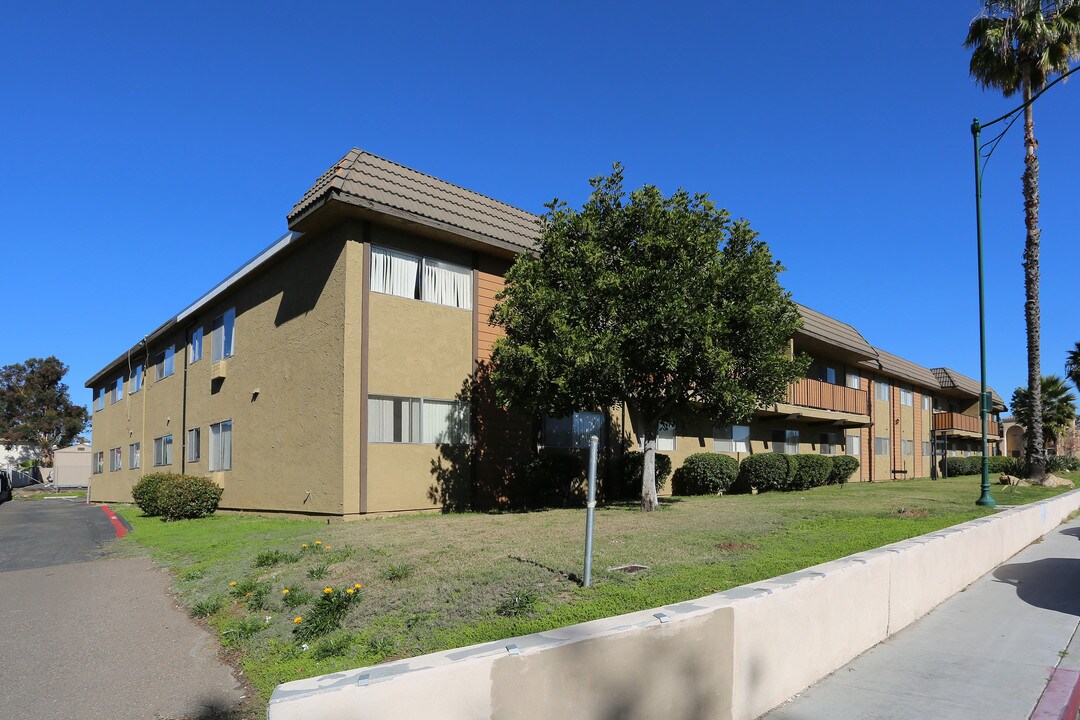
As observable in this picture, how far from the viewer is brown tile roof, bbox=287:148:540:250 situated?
13828mm

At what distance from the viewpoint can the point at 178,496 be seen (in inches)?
651

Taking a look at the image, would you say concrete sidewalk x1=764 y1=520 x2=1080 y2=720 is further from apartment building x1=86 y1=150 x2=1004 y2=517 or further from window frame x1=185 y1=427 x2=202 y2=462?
window frame x1=185 y1=427 x2=202 y2=462

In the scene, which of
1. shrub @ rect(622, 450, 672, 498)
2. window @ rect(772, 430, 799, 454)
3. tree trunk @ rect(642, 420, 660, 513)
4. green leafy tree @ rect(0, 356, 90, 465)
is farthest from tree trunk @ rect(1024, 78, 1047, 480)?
green leafy tree @ rect(0, 356, 90, 465)

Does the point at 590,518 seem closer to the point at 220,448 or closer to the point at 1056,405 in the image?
the point at 220,448

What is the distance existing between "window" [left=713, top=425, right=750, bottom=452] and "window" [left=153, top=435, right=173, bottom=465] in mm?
17413

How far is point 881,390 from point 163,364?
31.0 meters

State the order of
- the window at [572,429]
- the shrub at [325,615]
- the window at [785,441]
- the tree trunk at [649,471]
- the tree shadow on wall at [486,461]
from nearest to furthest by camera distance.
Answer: the shrub at [325,615] < the tree trunk at [649,471] < the tree shadow on wall at [486,461] < the window at [572,429] < the window at [785,441]

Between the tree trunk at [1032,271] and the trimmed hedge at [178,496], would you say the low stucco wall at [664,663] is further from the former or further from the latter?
the tree trunk at [1032,271]

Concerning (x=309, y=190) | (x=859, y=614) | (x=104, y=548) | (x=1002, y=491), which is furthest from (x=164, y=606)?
(x=1002, y=491)

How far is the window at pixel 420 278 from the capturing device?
14711 millimetres

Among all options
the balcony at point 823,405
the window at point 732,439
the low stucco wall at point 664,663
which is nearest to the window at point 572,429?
the window at point 732,439

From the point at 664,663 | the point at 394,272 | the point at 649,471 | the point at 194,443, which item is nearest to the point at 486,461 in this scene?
the point at 649,471

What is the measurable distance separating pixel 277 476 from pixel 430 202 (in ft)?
22.1

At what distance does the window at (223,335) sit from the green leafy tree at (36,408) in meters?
71.0
